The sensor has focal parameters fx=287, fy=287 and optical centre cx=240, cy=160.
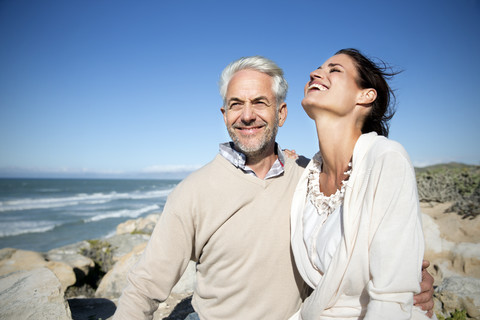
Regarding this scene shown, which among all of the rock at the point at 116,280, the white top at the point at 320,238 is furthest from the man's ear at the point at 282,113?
the rock at the point at 116,280

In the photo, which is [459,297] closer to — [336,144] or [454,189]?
[336,144]

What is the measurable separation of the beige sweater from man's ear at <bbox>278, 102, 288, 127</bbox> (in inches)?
29.4

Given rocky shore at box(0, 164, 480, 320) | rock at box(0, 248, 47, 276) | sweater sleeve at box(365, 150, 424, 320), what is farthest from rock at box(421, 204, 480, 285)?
rock at box(0, 248, 47, 276)

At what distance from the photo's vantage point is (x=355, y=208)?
1.50m

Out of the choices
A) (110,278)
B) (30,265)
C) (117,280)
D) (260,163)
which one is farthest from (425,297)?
(30,265)

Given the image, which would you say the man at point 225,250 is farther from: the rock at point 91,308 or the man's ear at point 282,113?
the rock at point 91,308

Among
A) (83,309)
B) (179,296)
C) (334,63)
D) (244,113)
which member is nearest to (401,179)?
(334,63)

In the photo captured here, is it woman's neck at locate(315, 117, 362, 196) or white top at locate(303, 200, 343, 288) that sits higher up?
woman's neck at locate(315, 117, 362, 196)

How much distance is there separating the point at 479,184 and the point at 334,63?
23.7 ft

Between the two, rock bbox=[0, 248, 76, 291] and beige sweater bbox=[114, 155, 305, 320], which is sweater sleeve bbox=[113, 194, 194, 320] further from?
rock bbox=[0, 248, 76, 291]

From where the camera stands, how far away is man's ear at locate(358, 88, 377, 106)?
195 centimetres

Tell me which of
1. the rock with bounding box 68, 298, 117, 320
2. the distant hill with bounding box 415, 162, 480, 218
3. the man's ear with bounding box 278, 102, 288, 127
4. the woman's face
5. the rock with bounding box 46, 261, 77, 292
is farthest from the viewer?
the distant hill with bounding box 415, 162, 480, 218

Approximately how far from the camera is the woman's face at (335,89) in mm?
1882

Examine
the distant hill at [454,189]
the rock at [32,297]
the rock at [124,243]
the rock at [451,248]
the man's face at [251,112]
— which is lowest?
the rock at [124,243]
